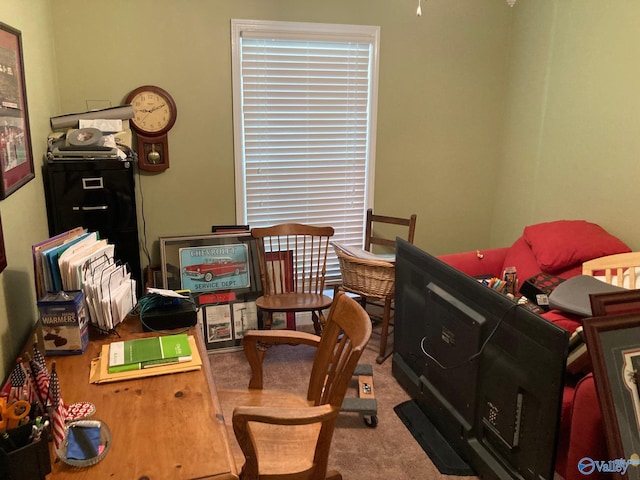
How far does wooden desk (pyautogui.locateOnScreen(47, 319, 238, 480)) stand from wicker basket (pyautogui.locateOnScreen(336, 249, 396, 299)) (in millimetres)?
1573

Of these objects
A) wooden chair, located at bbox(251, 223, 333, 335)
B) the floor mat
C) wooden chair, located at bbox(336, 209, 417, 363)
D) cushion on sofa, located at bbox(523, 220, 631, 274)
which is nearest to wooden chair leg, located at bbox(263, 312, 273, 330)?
wooden chair, located at bbox(251, 223, 333, 335)

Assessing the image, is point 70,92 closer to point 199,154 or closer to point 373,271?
point 199,154

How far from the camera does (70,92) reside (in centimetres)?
314

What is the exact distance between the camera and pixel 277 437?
177cm

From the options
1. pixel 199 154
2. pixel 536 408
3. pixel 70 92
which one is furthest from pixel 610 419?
pixel 70 92

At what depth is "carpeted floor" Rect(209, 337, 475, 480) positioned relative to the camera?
2.27 meters

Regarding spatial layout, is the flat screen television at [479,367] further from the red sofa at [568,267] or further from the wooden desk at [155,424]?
the wooden desk at [155,424]

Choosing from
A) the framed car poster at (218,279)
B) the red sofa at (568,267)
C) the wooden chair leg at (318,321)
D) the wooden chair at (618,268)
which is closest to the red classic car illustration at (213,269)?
the framed car poster at (218,279)

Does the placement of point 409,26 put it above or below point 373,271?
above

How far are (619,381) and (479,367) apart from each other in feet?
1.97

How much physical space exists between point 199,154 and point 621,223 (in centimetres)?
265

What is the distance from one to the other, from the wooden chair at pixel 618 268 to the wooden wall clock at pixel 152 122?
2603mm

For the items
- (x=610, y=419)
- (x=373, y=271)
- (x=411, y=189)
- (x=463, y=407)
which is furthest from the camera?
(x=411, y=189)

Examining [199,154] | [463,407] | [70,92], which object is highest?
[70,92]
